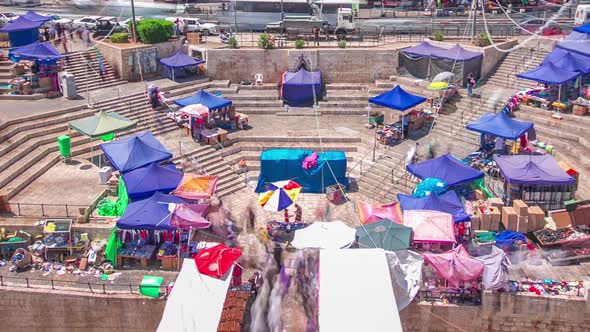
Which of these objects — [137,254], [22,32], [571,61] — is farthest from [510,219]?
[22,32]

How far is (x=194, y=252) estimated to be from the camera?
21.8m

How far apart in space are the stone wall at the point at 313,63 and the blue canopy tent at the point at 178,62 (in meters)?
1.29

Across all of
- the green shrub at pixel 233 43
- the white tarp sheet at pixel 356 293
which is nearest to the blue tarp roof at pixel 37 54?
the green shrub at pixel 233 43

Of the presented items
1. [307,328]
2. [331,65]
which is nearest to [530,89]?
[331,65]

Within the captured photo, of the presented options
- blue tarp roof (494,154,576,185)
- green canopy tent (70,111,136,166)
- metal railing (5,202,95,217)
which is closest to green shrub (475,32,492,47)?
blue tarp roof (494,154,576,185)

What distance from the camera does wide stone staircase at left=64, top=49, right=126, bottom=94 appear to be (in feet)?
115

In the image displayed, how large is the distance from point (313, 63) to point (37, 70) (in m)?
15.2

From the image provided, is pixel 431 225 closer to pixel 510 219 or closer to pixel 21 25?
pixel 510 219

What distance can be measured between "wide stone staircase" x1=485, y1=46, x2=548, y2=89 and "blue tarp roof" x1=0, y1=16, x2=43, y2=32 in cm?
2643

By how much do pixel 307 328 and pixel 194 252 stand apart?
16.3ft

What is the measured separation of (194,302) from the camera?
18.7m

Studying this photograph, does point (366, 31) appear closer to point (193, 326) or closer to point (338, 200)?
point (338, 200)

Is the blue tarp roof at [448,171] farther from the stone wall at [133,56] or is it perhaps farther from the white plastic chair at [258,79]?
the stone wall at [133,56]

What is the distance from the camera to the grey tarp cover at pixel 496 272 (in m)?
19.6
